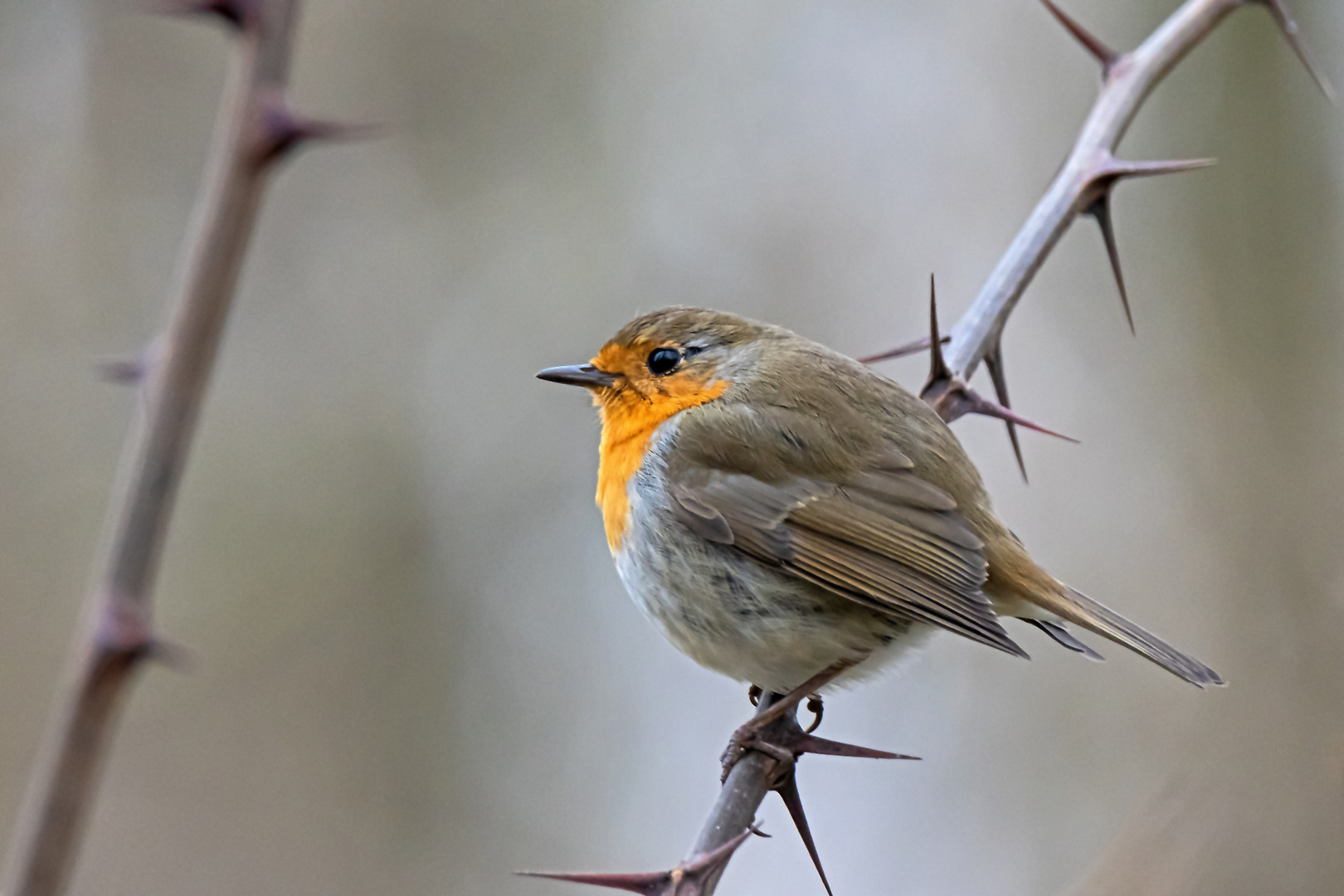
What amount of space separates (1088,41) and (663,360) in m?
1.21

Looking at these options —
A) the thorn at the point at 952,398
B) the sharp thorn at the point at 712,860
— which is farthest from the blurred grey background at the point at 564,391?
the sharp thorn at the point at 712,860

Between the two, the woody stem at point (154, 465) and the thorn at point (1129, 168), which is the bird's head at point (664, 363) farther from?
the woody stem at point (154, 465)

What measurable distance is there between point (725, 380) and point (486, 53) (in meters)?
4.51

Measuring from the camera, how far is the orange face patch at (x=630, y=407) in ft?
9.31

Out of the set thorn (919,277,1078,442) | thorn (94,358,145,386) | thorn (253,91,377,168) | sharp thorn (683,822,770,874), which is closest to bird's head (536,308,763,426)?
thorn (919,277,1078,442)

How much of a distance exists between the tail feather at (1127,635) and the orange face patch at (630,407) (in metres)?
0.93

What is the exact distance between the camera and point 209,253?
27.0 inches

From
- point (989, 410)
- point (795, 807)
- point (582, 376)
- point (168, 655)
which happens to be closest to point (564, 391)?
point (582, 376)

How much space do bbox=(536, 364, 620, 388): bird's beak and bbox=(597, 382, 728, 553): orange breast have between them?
5cm

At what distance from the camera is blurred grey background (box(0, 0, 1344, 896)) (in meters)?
5.62

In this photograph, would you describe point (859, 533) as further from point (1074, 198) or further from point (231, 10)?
point (231, 10)

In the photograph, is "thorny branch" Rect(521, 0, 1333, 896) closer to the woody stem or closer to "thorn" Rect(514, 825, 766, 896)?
"thorn" Rect(514, 825, 766, 896)

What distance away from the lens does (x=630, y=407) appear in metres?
2.96

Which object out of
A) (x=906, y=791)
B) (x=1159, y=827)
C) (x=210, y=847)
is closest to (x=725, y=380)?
(x=1159, y=827)
